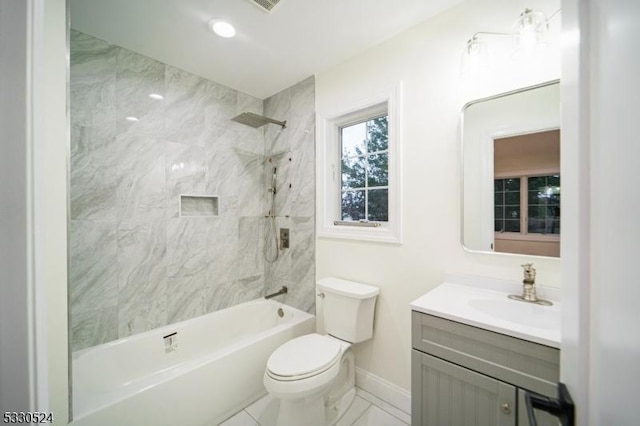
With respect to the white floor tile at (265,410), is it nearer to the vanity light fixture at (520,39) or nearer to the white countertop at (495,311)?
the white countertop at (495,311)

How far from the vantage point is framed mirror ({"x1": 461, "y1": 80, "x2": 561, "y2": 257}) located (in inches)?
46.3

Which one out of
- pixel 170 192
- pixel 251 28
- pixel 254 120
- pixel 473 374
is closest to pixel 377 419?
pixel 473 374

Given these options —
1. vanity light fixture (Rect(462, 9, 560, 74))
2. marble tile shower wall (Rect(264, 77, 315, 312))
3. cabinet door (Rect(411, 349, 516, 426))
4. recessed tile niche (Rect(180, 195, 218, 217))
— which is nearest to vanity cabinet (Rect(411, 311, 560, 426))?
cabinet door (Rect(411, 349, 516, 426))

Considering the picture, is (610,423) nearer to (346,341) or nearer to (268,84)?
(346,341)

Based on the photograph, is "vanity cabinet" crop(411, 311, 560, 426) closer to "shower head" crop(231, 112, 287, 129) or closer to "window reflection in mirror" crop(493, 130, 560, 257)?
"window reflection in mirror" crop(493, 130, 560, 257)

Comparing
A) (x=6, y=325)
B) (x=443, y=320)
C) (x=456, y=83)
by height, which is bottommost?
(x=443, y=320)

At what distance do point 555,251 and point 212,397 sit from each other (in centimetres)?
210

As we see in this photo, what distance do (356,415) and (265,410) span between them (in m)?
0.62

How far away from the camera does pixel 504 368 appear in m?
0.92

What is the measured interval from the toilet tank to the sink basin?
2.20 ft

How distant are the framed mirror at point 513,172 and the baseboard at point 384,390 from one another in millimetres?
1115

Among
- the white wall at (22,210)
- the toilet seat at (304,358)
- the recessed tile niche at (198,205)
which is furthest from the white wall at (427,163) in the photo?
the white wall at (22,210)

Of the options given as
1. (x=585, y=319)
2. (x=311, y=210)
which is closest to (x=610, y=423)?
(x=585, y=319)

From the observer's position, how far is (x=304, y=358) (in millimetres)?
1447
